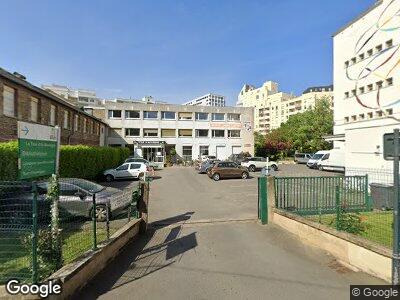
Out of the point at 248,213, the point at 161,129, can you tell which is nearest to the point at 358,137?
the point at 248,213

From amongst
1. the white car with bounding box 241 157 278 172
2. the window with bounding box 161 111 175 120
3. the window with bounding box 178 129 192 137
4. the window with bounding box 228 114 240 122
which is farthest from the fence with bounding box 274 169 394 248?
the window with bounding box 228 114 240 122

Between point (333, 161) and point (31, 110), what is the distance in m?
27.1

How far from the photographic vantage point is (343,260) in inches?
271

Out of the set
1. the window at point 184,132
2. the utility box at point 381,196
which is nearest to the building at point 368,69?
the utility box at point 381,196

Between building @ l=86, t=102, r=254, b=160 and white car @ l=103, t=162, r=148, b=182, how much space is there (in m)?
22.0

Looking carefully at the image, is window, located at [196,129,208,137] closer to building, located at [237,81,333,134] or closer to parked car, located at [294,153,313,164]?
parked car, located at [294,153,313,164]

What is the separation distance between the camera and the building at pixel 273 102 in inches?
5069

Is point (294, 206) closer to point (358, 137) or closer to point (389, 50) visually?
point (358, 137)

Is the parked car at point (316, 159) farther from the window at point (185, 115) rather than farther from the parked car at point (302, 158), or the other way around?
the window at point (185, 115)

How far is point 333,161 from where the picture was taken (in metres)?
32.2

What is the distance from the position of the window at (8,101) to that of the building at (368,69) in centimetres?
2276

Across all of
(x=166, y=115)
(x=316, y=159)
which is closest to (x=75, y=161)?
(x=316, y=159)

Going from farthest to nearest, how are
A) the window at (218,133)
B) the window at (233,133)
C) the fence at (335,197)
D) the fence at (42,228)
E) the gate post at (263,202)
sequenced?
the window at (233,133), the window at (218,133), the gate post at (263,202), the fence at (335,197), the fence at (42,228)

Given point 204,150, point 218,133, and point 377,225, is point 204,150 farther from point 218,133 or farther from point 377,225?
point 377,225
